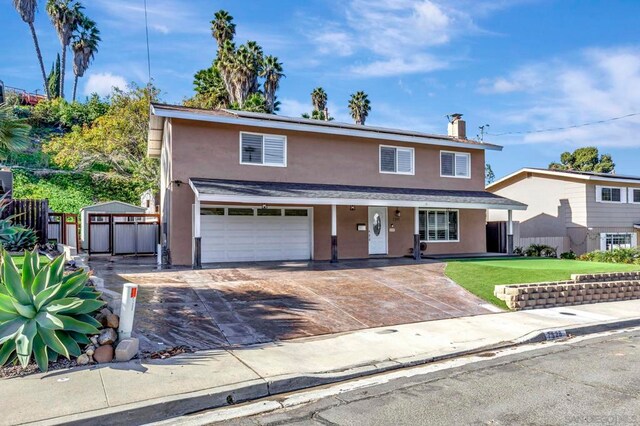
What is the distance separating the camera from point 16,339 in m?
5.87

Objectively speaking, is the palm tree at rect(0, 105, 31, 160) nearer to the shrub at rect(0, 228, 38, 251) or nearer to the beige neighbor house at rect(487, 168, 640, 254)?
the shrub at rect(0, 228, 38, 251)

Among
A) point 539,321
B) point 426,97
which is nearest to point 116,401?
point 539,321

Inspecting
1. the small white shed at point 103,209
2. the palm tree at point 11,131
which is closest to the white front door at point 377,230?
the small white shed at point 103,209

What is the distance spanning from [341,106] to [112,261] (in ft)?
113

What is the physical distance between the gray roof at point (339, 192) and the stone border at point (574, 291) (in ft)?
21.0

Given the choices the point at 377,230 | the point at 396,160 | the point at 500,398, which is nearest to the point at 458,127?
the point at 396,160

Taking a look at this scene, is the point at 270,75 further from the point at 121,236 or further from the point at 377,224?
the point at 121,236

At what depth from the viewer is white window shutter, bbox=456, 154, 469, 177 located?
21297 mm

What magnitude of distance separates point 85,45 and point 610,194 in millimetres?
46784

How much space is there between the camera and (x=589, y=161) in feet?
170

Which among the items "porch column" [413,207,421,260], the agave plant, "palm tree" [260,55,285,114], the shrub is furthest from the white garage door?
"palm tree" [260,55,285,114]

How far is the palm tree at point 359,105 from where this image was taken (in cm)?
4497

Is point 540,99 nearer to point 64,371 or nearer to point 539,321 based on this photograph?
point 539,321

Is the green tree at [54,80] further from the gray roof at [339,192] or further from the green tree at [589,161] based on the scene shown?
the green tree at [589,161]
